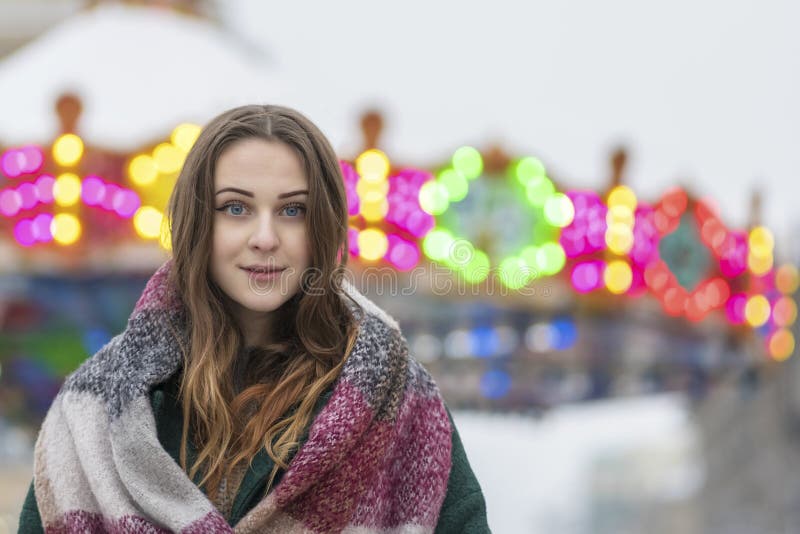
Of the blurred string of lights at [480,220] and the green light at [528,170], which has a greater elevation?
the green light at [528,170]

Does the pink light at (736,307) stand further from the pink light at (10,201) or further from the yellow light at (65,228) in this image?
the pink light at (10,201)

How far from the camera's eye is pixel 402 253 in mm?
7262

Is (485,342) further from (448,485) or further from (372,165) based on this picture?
(448,485)

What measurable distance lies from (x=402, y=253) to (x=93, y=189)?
1.69 metres

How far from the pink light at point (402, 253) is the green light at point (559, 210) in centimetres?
80

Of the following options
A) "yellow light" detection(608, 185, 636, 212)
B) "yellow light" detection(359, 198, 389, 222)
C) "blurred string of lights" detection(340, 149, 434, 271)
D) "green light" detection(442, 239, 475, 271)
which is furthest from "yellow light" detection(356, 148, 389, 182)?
"yellow light" detection(608, 185, 636, 212)

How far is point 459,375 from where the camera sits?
1223cm

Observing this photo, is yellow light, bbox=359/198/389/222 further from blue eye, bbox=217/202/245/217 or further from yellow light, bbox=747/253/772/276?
blue eye, bbox=217/202/245/217

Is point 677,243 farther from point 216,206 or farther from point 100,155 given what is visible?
point 216,206

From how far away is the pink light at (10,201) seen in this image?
680 centimetres

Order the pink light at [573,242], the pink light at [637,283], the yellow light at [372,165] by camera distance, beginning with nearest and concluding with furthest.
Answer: the yellow light at [372,165] → the pink light at [573,242] → the pink light at [637,283]

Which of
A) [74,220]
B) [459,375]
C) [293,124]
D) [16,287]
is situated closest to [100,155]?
[74,220]

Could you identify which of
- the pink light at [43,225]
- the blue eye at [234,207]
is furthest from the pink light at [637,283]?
the blue eye at [234,207]

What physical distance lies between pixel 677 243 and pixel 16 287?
404 cm
